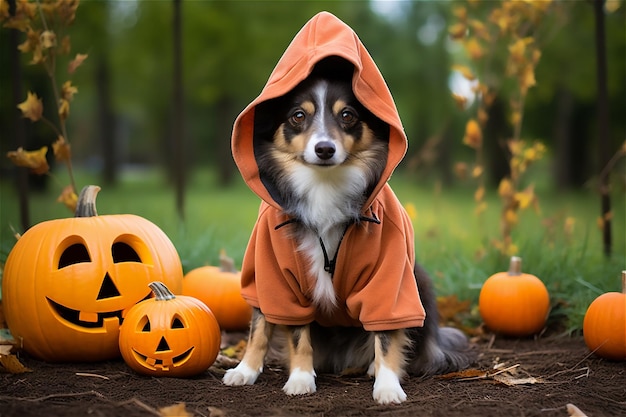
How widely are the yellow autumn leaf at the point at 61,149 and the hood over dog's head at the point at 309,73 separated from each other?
5.58ft

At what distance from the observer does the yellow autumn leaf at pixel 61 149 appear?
166 inches

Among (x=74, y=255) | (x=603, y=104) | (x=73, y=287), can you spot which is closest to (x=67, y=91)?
(x=74, y=255)

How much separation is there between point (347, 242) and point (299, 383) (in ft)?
2.28

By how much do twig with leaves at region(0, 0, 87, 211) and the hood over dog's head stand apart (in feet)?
4.99

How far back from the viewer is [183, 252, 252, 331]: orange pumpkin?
410 centimetres

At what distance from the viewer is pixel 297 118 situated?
304cm

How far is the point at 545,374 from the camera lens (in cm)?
326

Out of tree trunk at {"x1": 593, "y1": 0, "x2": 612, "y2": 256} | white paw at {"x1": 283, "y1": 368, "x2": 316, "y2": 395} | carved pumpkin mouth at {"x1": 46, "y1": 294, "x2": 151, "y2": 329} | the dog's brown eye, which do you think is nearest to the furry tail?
white paw at {"x1": 283, "y1": 368, "x2": 316, "y2": 395}

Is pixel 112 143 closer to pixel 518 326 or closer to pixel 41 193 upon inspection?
pixel 41 193

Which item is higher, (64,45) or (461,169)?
(64,45)

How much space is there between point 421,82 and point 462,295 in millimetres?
17922

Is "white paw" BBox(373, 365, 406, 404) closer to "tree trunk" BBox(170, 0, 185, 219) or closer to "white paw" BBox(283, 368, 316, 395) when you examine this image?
"white paw" BBox(283, 368, 316, 395)

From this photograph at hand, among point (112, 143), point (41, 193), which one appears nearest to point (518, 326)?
point (41, 193)

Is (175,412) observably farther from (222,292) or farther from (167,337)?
(222,292)
